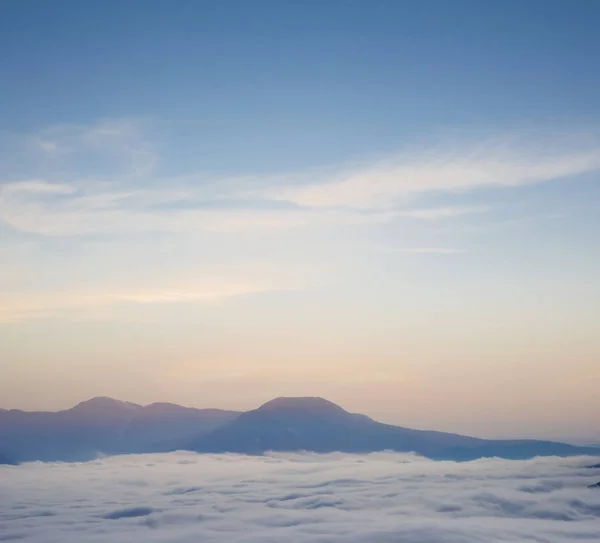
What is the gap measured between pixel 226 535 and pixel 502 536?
80920 millimetres

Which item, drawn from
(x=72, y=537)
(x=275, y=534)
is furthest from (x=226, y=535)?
(x=72, y=537)

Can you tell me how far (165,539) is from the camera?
196 m

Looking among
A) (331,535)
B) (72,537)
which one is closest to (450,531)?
(331,535)

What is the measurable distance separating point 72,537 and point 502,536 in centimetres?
12713

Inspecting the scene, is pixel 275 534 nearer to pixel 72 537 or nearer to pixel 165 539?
pixel 165 539

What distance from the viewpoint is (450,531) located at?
18925cm

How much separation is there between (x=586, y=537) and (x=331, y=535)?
78197 mm

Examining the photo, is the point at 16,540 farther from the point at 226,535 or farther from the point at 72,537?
the point at 226,535

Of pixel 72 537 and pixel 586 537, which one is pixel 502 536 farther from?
pixel 72 537

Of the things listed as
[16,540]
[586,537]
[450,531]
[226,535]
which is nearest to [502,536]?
[450,531]

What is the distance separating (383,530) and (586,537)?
209 feet

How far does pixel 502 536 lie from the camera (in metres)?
192

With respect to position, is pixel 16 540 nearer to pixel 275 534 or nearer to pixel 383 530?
pixel 275 534

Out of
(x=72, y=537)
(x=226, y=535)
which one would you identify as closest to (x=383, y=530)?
(x=226, y=535)
